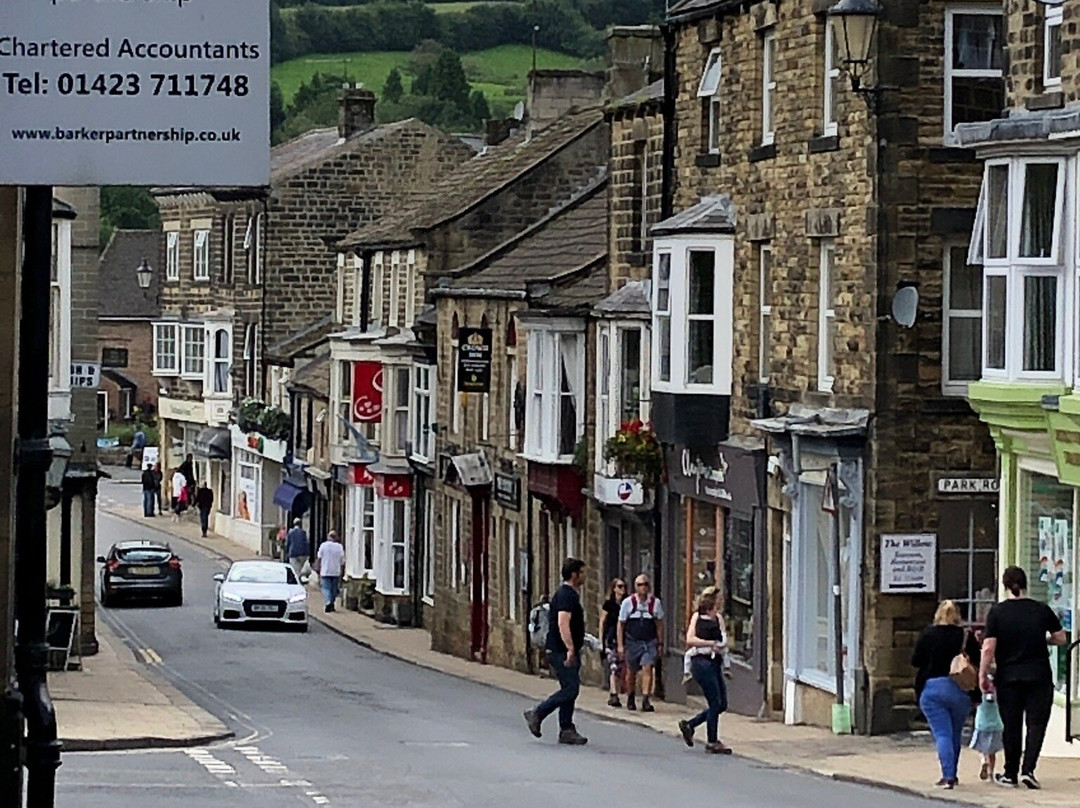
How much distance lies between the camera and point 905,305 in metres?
25.8

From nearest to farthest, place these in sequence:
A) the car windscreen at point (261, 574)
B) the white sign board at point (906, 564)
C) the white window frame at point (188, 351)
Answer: the white sign board at point (906, 564) → the car windscreen at point (261, 574) → the white window frame at point (188, 351)

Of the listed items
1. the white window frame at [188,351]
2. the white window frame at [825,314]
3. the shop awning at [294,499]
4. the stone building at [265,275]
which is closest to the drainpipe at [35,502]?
the white window frame at [825,314]

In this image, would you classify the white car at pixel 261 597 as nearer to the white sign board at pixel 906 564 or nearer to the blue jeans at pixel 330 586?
the blue jeans at pixel 330 586

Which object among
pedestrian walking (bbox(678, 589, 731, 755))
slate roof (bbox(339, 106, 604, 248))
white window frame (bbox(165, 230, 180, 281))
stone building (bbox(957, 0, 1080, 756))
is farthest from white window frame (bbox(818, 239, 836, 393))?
white window frame (bbox(165, 230, 180, 281))

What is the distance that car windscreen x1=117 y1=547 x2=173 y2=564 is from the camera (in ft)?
168

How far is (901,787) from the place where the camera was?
19672 millimetres

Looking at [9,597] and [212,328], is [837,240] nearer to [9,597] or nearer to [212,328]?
[9,597]

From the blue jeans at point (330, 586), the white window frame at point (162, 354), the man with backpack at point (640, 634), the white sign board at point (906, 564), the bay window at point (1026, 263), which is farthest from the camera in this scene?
the white window frame at point (162, 354)

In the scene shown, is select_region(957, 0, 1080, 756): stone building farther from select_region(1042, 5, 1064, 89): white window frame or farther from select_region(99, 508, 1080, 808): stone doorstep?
select_region(99, 508, 1080, 808): stone doorstep

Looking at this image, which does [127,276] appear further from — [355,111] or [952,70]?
[952,70]

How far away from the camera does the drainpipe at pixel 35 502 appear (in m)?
10.4

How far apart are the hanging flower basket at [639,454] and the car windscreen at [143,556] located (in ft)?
67.9

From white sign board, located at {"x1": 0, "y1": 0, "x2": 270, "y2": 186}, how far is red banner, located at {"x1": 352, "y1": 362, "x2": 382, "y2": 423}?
43554 mm

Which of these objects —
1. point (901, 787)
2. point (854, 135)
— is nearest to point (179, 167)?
point (901, 787)
